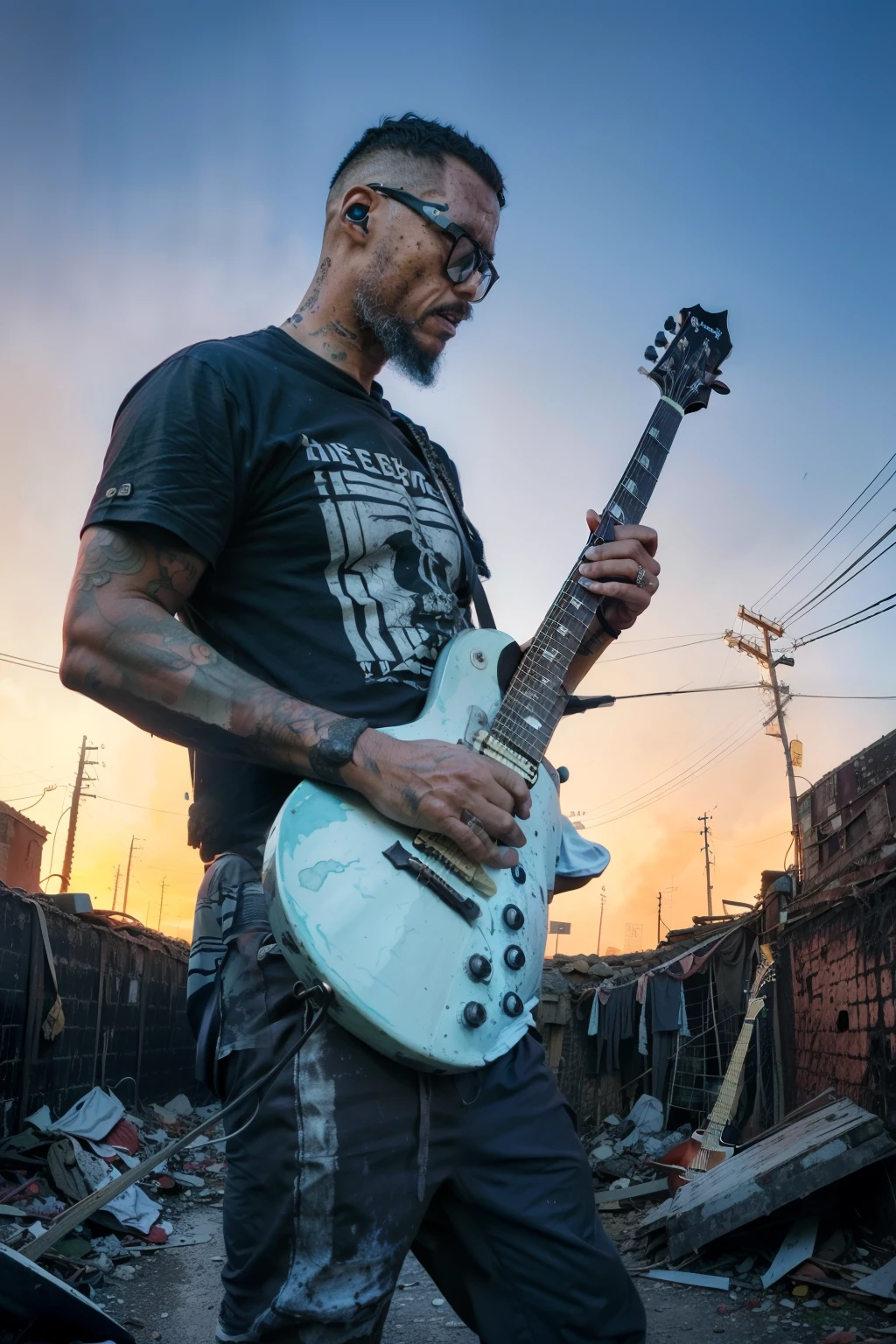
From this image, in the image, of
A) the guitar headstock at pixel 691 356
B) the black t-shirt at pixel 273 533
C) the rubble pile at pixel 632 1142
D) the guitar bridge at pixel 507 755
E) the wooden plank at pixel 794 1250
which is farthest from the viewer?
the rubble pile at pixel 632 1142

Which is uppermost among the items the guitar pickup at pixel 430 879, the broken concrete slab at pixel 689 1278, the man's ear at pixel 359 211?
the man's ear at pixel 359 211

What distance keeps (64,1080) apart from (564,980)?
33.6 ft

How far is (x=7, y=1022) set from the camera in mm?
7285

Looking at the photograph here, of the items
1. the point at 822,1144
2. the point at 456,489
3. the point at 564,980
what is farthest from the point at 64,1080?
the point at 564,980

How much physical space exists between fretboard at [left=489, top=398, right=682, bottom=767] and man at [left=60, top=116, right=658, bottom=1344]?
184 mm

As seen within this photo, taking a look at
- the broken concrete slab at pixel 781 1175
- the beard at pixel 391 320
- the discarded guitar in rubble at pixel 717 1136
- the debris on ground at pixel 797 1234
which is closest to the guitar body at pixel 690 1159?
the discarded guitar in rubble at pixel 717 1136

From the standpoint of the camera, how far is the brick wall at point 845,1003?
22.1 ft

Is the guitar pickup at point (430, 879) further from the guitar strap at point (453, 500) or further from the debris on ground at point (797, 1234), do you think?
the debris on ground at point (797, 1234)

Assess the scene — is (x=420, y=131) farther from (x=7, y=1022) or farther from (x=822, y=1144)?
(x=7, y=1022)

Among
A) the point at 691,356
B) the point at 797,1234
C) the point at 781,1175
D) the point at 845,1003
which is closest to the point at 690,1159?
the point at 845,1003

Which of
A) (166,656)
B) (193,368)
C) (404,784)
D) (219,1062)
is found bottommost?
(219,1062)

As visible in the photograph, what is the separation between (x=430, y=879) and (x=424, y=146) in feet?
4.68

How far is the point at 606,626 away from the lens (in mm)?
1982

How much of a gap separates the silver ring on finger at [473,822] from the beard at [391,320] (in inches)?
36.9
